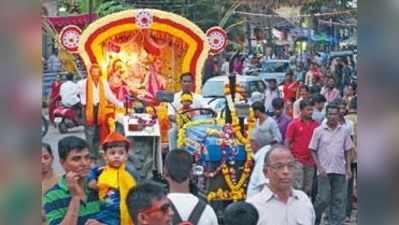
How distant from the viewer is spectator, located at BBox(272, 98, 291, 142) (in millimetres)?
2502

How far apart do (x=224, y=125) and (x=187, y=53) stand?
0.29m

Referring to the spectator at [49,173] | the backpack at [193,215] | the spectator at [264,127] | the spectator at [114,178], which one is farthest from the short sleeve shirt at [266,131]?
the spectator at [49,173]

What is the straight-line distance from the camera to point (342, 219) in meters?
2.54

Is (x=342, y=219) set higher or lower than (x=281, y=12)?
lower

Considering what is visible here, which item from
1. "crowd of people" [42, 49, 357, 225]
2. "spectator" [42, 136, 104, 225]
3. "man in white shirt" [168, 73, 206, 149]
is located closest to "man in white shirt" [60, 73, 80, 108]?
"crowd of people" [42, 49, 357, 225]

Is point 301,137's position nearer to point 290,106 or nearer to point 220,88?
point 290,106

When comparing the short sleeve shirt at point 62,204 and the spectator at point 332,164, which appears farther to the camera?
the spectator at point 332,164

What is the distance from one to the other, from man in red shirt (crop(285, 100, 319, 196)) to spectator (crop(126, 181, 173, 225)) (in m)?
0.50

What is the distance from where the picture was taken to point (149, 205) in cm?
236

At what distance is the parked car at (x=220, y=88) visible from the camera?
2480 mm

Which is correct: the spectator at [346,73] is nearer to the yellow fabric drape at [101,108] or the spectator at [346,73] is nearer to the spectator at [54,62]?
the yellow fabric drape at [101,108]

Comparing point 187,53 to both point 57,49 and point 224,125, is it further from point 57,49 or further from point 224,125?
point 57,49

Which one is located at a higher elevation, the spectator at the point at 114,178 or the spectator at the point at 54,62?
the spectator at the point at 54,62
